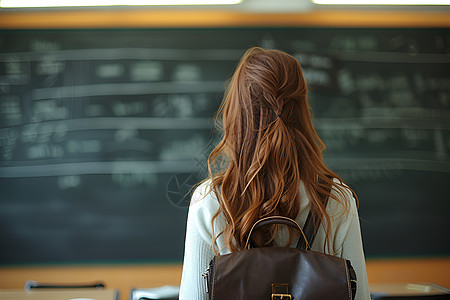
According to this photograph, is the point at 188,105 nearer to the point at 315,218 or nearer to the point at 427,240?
the point at 427,240

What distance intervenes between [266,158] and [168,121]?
2.17m

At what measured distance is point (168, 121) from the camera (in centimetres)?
320

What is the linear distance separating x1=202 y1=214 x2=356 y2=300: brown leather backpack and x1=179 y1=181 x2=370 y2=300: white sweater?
0.07 meters

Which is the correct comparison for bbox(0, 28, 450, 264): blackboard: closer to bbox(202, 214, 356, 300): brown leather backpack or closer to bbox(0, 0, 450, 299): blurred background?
bbox(0, 0, 450, 299): blurred background

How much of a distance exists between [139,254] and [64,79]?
1.34 meters

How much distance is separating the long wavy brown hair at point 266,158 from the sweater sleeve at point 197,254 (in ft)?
0.12

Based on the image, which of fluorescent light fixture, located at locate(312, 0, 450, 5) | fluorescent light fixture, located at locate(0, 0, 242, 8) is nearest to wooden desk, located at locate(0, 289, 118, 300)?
fluorescent light fixture, located at locate(0, 0, 242, 8)

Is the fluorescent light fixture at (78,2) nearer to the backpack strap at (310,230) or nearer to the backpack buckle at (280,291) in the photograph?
the backpack strap at (310,230)

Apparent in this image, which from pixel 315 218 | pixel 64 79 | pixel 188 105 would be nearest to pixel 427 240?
pixel 188 105

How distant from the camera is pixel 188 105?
3.21 metres

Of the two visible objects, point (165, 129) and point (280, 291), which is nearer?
point (280, 291)

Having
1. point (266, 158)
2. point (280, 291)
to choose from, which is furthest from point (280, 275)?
point (266, 158)

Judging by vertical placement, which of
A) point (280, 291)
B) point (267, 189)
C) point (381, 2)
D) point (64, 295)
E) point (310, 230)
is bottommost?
point (64, 295)

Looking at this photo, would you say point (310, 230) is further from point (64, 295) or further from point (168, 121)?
point (168, 121)
